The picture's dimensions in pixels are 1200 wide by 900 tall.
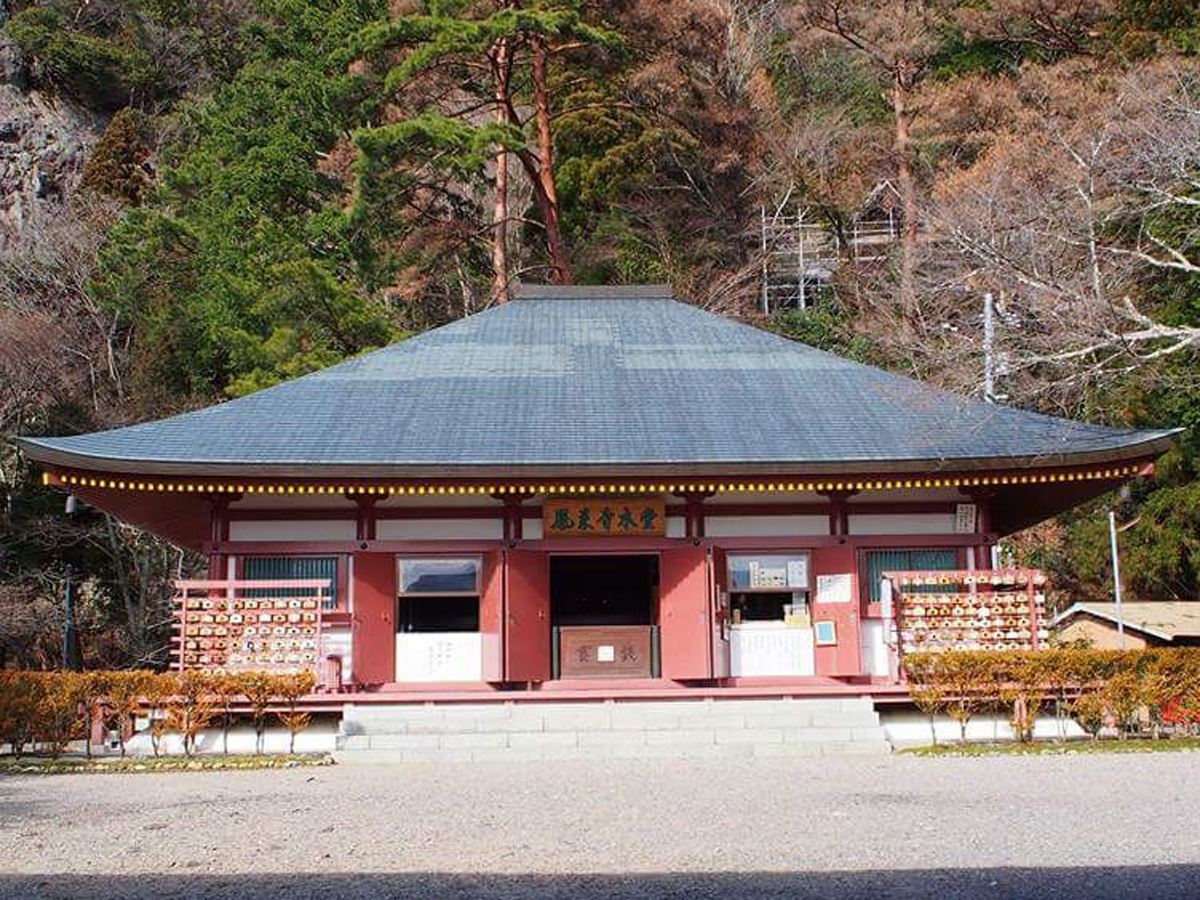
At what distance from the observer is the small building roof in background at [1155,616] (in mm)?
17781

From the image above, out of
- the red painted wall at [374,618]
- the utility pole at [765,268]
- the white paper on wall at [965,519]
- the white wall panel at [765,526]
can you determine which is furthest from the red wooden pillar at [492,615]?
the utility pole at [765,268]

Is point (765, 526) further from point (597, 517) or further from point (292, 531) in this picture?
point (292, 531)

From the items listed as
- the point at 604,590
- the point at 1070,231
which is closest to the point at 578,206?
the point at 1070,231

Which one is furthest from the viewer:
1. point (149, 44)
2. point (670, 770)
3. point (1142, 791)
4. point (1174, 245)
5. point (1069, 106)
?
point (149, 44)

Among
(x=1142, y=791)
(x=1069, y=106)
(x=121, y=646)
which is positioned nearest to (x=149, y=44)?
(x=121, y=646)

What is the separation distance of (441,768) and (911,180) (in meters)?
22.3

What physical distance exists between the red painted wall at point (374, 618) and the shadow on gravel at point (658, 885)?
300 inches

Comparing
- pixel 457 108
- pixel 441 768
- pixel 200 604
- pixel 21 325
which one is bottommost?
pixel 441 768

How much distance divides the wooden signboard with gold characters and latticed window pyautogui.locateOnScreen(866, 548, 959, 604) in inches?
105

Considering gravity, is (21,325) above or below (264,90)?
below

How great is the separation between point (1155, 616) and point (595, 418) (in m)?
10.3

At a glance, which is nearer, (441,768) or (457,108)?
(441,768)

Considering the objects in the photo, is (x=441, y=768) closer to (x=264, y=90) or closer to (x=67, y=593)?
(x=67, y=593)

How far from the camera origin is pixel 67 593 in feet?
74.9
